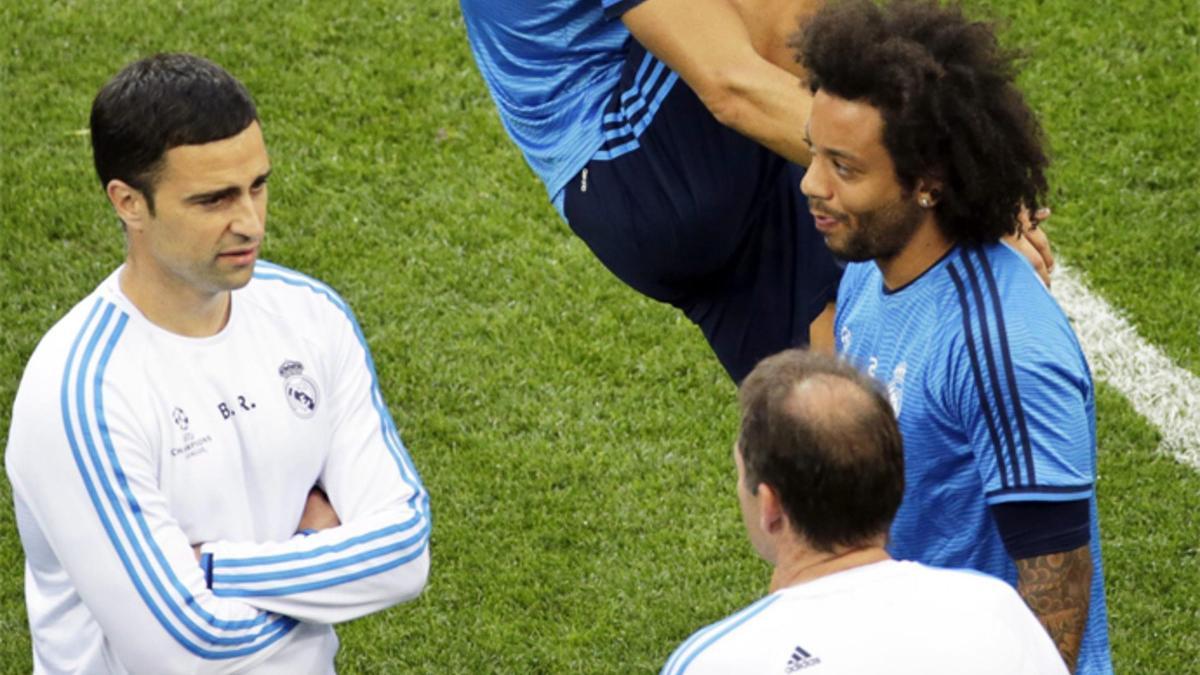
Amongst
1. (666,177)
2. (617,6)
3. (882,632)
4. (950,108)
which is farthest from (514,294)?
(882,632)

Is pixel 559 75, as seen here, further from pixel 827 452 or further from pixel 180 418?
pixel 827 452

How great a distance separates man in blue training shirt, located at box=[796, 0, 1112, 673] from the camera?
3.70 metres

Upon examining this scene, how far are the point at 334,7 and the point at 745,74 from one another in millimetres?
5193

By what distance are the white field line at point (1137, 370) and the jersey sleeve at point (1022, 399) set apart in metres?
3.23

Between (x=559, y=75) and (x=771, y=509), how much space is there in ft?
6.91

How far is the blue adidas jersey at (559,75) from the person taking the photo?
497cm

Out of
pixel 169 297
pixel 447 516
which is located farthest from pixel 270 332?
pixel 447 516

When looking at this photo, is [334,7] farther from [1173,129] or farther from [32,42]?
[1173,129]

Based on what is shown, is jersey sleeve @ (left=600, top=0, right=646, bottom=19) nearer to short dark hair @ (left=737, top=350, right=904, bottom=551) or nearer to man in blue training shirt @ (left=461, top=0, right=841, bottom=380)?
man in blue training shirt @ (left=461, top=0, right=841, bottom=380)

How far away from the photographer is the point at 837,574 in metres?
3.17

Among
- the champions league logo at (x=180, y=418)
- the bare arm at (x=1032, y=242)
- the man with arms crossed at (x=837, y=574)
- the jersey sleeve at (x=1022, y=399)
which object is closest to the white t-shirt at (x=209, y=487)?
the champions league logo at (x=180, y=418)

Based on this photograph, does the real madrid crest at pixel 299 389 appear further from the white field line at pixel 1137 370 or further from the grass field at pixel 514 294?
the white field line at pixel 1137 370

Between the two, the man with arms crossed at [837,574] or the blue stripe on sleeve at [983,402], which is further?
the blue stripe on sleeve at [983,402]

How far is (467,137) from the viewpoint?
8586 mm
